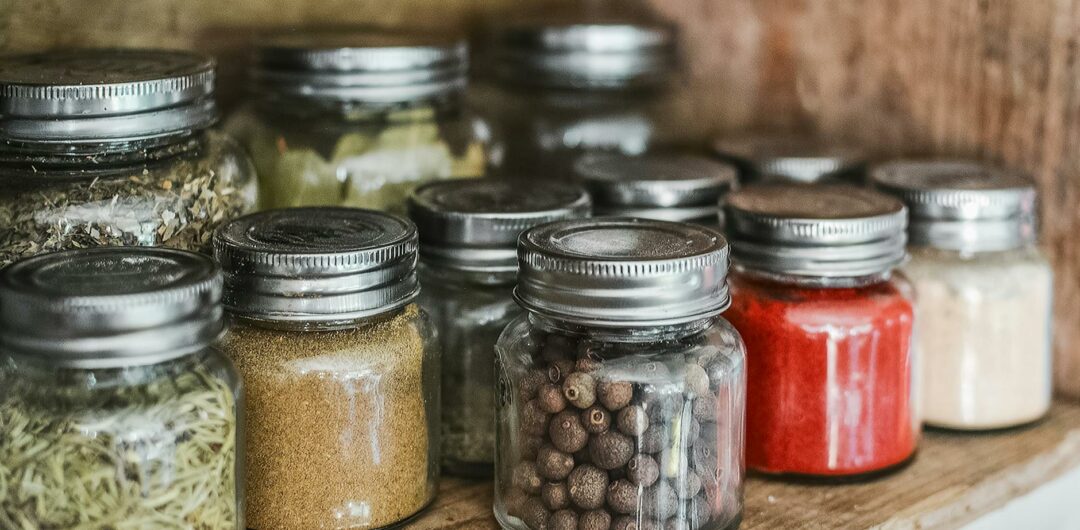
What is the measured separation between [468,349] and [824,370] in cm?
33

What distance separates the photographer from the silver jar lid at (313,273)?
960mm

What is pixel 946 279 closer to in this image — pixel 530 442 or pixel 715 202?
pixel 715 202

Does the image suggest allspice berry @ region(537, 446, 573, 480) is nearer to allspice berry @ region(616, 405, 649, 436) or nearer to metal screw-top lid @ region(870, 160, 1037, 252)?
allspice berry @ region(616, 405, 649, 436)

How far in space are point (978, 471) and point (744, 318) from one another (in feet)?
0.96

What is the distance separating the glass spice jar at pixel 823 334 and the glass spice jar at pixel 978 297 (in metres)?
0.10

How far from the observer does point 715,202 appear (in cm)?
129

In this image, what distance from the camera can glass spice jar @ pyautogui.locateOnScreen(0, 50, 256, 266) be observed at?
0.98 meters

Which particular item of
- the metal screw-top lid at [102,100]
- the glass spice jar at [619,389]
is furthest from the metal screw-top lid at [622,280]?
the metal screw-top lid at [102,100]

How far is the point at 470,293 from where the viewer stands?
44.9 inches

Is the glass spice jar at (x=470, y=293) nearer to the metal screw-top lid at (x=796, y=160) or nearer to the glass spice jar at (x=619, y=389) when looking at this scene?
the glass spice jar at (x=619, y=389)

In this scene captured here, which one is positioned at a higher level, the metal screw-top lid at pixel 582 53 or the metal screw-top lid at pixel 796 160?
the metal screw-top lid at pixel 582 53

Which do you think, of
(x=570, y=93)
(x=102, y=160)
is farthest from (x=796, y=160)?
(x=102, y=160)

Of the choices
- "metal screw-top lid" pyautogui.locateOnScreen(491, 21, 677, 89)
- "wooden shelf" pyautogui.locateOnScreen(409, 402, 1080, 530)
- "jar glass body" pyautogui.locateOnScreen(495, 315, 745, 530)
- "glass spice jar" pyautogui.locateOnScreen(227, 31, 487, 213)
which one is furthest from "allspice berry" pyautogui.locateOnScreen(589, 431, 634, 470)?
"metal screw-top lid" pyautogui.locateOnScreen(491, 21, 677, 89)

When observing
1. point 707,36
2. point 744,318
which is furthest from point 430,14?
point 744,318
